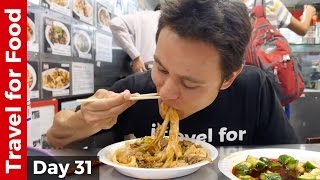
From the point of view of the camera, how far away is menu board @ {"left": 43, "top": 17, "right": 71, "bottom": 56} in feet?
4.89

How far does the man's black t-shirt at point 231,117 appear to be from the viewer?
1.35 meters

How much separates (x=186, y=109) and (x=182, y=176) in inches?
12.1

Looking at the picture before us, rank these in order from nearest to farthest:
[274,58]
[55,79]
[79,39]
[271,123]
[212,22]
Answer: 1. [212,22]
2. [271,123]
3. [55,79]
4. [79,39]
5. [274,58]

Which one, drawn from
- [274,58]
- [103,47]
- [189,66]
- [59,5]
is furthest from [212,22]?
[103,47]

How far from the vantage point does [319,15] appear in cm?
410

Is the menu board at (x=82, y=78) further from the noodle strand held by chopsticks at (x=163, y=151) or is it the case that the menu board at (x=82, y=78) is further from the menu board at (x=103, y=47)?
the noodle strand held by chopsticks at (x=163, y=151)

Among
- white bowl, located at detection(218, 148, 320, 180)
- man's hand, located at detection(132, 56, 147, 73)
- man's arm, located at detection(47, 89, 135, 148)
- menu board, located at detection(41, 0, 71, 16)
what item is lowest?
white bowl, located at detection(218, 148, 320, 180)

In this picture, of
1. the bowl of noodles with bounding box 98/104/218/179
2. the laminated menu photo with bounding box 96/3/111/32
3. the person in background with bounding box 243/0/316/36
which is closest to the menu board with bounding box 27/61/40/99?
the bowl of noodles with bounding box 98/104/218/179

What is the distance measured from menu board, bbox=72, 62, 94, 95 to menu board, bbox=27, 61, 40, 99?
34cm

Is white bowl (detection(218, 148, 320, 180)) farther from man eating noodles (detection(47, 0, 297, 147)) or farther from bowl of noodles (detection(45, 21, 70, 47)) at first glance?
bowl of noodles (detection(45, 21, 70, 47))

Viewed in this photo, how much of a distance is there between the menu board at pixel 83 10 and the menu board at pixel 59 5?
67 millimetres

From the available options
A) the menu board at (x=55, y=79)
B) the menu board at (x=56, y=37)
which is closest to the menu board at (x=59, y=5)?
the menu board at (x=56, y=37)

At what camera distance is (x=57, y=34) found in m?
1.58

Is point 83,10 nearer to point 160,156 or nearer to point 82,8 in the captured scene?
point 82,8
